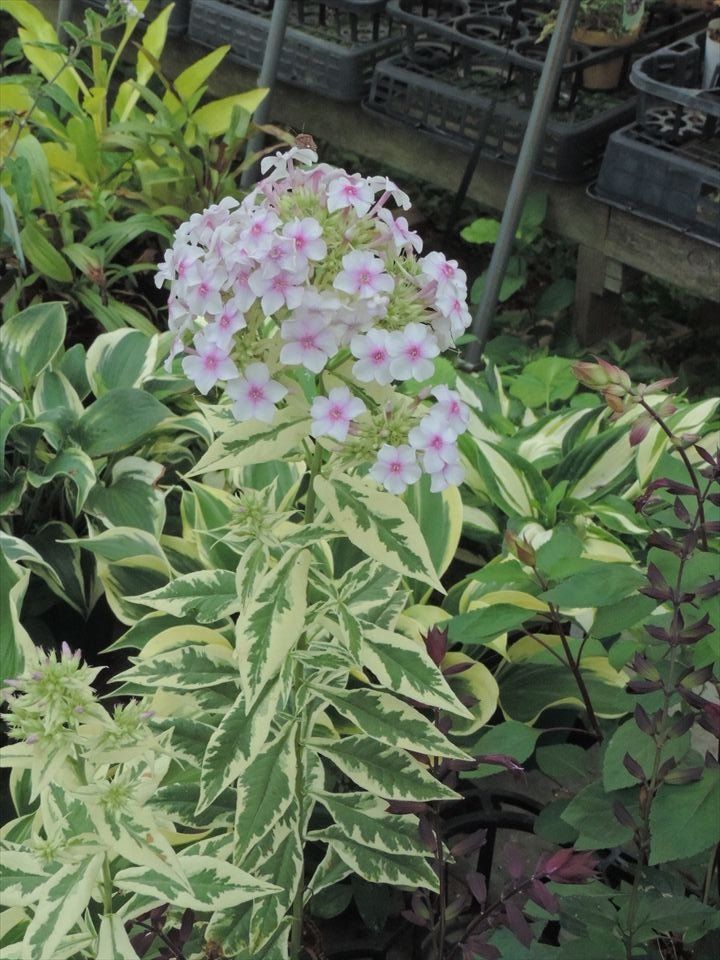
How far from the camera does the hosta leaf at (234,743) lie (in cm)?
106

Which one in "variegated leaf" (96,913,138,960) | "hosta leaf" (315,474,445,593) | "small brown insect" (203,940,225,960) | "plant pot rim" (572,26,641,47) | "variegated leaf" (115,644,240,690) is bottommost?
"small brown insect" (203,940,225,960)

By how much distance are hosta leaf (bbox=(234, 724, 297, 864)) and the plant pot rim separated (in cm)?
182

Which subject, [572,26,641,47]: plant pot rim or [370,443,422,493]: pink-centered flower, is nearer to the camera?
[370,443,422,493]: pink-centered flower

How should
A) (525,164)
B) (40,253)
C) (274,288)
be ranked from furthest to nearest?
(40,253) < (525,164) < (274,288)

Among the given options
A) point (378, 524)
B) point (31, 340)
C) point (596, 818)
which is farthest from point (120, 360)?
point (596, 818)

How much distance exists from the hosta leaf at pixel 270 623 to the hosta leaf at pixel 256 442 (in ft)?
0.37

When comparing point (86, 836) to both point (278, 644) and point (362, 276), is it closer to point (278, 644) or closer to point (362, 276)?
point (278, 644)

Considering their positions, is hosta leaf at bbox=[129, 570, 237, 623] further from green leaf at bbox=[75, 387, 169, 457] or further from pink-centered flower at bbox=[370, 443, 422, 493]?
green leaf at bbox=[75, 387, 169, 457]

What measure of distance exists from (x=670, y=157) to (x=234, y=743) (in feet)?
4.92

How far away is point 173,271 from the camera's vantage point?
973 mm

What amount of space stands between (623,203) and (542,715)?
41.7 inches

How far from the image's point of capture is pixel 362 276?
0.89 metres

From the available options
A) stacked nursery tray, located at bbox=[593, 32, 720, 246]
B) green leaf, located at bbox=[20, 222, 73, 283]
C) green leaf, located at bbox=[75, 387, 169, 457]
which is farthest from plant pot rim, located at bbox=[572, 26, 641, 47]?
green leaf, located at bbox=[75, 387, 169, 457]

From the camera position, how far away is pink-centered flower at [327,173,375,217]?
3.01 feet
